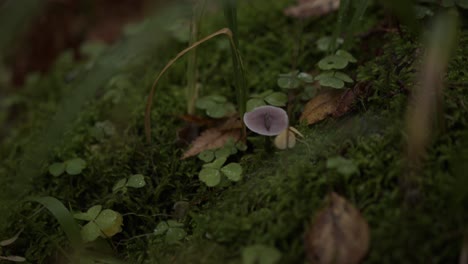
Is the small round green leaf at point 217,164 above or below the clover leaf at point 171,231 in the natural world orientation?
above

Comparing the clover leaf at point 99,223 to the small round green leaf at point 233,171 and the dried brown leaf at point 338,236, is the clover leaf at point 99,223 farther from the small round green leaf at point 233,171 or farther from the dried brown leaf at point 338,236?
the dried brown leaf at point 338,236

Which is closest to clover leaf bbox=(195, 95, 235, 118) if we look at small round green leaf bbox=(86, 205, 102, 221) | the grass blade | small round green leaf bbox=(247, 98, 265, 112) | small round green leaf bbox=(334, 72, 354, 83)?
small round green leaf bbox=(247, 98, 265, 112)

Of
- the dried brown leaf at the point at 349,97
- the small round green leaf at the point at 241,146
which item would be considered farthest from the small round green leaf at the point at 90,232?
the dried brown leaf at the point at 349,97

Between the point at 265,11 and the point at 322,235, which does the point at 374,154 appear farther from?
the point at 265,11

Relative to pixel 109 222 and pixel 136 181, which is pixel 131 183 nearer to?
pixel 136 181

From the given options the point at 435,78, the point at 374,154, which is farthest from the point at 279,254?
the point at 435,78

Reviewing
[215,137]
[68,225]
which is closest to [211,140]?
[215,137]

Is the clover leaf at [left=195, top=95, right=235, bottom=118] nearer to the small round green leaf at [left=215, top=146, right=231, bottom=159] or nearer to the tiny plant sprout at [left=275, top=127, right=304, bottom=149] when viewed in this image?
the small round green leaf at [left=215, top=146, right=231, bottom=159]
